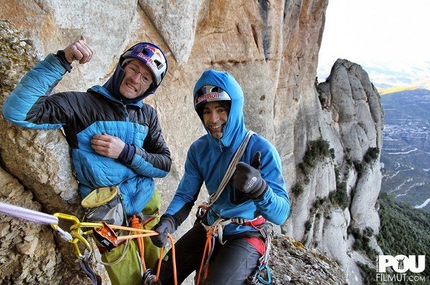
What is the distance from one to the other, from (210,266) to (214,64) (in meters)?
9.69

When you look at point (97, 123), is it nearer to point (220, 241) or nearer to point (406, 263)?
point (220, 241)

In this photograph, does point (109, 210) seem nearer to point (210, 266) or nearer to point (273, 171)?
point (210, 266)

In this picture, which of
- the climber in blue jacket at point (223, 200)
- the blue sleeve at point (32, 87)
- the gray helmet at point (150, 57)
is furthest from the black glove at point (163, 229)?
the blue sleeve at point (32, 87)

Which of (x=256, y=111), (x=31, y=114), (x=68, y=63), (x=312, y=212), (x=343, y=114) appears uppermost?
(x=68, y=63)

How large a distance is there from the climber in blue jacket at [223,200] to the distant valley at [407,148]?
218ft

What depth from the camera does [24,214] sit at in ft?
6.26

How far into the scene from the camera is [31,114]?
96.5 inches

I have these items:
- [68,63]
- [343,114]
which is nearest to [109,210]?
[68,63]

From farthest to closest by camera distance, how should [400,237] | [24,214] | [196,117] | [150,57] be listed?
[400,237], [196,117], [150,57], [24,214]

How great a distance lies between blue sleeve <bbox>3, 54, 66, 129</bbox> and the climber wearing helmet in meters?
0.11

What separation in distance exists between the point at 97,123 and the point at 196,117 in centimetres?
684

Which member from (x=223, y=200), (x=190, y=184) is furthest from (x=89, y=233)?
(x=223, y=200)

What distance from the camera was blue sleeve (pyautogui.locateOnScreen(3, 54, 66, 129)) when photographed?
2.37 meters

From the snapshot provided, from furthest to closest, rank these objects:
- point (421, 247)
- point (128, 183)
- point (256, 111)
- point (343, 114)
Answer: point (421, 247) → point (343, 114) → point (256, 111) → point (128, 183)
